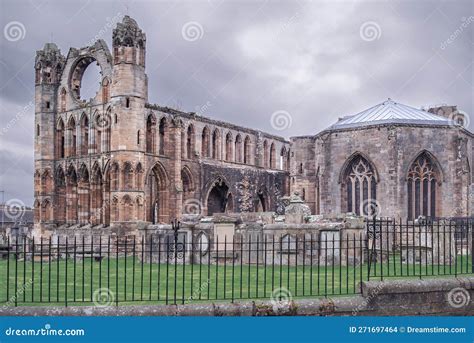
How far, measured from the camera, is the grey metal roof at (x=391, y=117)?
95.5 ft

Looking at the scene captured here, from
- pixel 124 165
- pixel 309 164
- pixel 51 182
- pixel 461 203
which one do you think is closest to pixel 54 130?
pixel 51 182

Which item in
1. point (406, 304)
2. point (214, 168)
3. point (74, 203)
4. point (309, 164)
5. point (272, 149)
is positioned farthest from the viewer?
point (272, 149)

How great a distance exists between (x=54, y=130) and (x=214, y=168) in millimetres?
12082

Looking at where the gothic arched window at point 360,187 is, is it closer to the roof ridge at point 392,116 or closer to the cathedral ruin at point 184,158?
the cathedral ruin at point 184,158

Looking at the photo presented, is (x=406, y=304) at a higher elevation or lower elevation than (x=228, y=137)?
lower

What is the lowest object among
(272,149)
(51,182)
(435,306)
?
(435,306)

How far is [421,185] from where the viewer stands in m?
29.3

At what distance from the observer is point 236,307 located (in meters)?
9.53

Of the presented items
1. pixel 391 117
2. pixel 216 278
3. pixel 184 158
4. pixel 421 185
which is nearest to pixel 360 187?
pixel 421 185

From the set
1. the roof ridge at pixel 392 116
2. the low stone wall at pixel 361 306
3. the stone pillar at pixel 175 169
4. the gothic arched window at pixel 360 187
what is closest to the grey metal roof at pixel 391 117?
the roof ridge at pixel 392 116

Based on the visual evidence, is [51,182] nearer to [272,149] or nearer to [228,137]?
[228,137]

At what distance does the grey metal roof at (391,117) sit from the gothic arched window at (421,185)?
1954mm

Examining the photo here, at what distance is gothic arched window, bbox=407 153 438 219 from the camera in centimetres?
2919

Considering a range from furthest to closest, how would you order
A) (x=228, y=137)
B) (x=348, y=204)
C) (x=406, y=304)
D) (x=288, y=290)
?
(x=228, y=137), (x=348, y=204), (x=288, y=290), (x=406, y=304)
